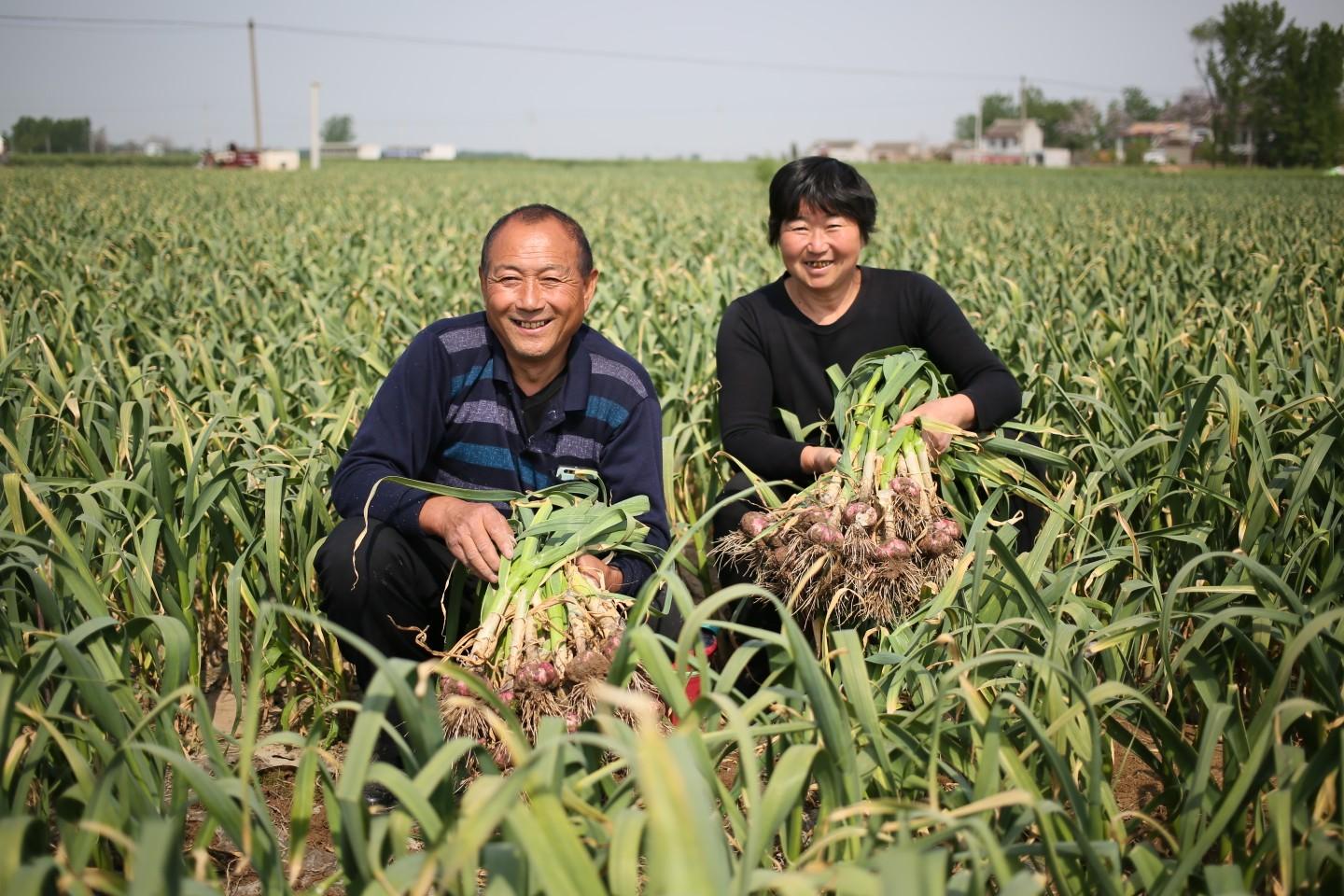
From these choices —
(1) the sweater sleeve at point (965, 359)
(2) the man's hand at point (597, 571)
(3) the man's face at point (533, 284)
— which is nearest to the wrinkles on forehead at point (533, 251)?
(3) the man's face at point (533, 284)

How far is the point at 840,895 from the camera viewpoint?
3.72 feet

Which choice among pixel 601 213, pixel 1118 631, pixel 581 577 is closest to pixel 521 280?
pixel 581 577

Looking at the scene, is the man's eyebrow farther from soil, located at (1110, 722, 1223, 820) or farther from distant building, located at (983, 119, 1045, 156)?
distant building, located at (983, 119, 1045, 156)

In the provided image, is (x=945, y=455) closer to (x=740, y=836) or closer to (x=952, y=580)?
(x=952, y=580)

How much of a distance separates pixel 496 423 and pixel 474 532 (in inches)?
17.1

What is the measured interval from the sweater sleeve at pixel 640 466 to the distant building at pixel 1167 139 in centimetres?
7531

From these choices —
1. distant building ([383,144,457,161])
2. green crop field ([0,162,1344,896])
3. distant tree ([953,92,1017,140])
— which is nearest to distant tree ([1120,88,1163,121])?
distant tree ([953,92,1017,140])

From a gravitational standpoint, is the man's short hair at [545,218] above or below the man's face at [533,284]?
above

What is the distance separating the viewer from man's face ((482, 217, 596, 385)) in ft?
7.41

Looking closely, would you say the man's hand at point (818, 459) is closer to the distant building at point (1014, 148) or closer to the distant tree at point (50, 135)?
the distant building at point (1014, 148)

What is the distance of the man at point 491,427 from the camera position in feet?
7.39

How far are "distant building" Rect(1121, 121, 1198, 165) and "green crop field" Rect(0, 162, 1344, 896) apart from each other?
74.1 m

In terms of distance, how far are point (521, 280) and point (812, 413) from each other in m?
1.00

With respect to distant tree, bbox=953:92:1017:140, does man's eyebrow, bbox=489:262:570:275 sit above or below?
below
